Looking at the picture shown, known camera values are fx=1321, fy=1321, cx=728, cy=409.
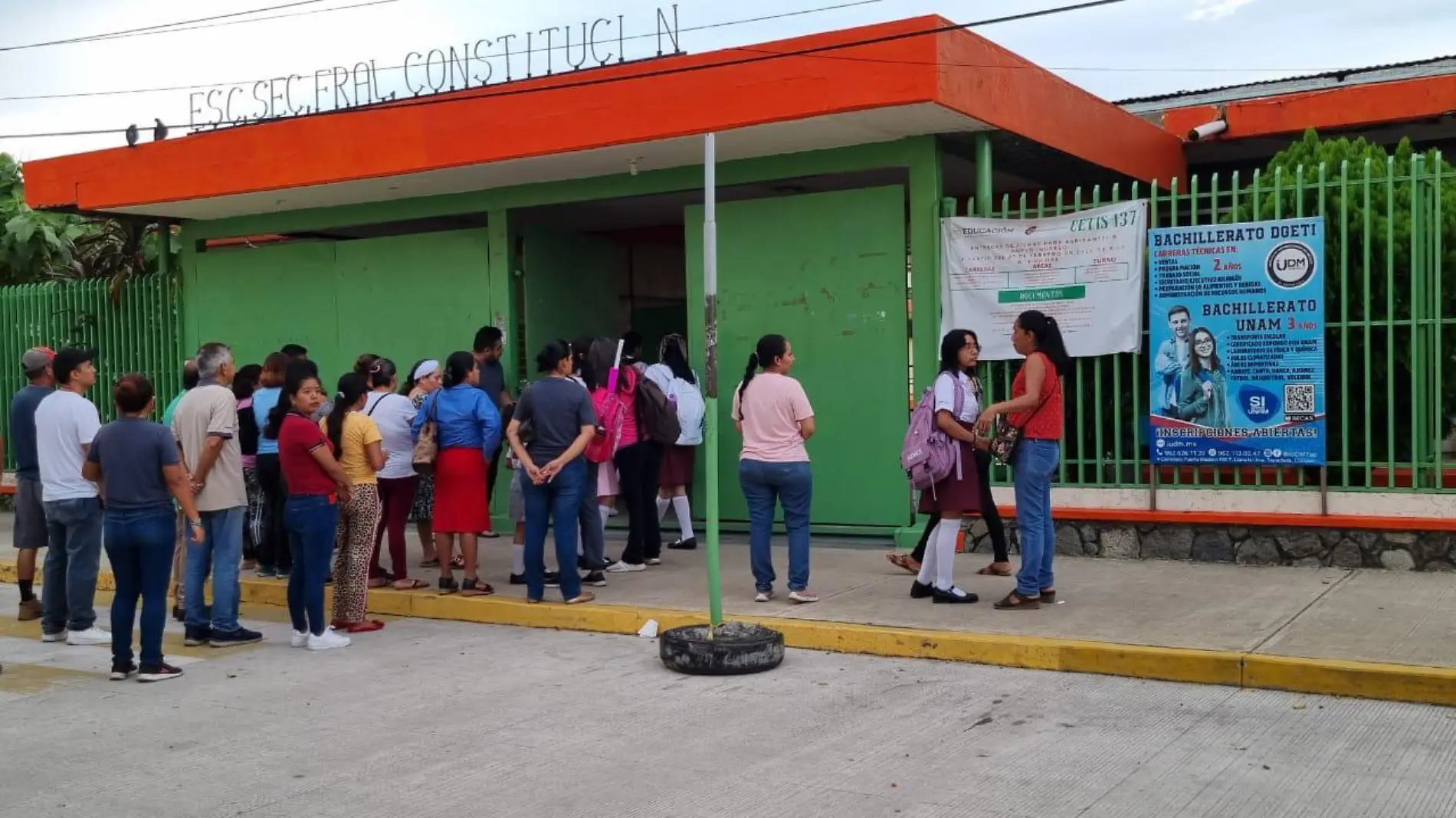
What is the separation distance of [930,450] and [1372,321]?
3347 mm

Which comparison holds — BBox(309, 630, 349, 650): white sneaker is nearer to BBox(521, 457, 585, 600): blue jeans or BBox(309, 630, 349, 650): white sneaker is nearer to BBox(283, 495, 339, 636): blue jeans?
BBox(283, 495, 339, 636): blue jeans

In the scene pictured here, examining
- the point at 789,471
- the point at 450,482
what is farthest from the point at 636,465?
the point at 789,471

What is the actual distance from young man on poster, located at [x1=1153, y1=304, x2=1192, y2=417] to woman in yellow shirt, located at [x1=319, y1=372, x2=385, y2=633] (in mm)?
5600

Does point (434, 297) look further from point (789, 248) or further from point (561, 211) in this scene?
point (789, 248)

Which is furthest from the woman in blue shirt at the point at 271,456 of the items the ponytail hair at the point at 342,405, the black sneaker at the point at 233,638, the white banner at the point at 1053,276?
the white banner at the point at 1053,276

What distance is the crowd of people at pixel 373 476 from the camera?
7.53m

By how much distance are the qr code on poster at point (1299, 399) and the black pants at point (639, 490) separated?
4670mm

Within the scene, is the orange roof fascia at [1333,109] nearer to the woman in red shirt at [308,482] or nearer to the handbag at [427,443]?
the handbag at [427,443]

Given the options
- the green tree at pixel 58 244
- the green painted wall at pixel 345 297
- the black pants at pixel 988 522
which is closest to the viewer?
the black pants at pixel 988 522

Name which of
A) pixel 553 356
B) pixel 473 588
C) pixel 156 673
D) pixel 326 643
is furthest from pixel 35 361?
pixel 553 356

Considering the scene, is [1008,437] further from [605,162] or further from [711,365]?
[605,162]

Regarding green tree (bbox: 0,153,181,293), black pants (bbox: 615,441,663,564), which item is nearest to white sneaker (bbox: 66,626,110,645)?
black pants (bbox: 615,441,663,564)

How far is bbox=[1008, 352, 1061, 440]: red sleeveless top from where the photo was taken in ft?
25.7

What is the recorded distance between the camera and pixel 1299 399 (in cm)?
923
